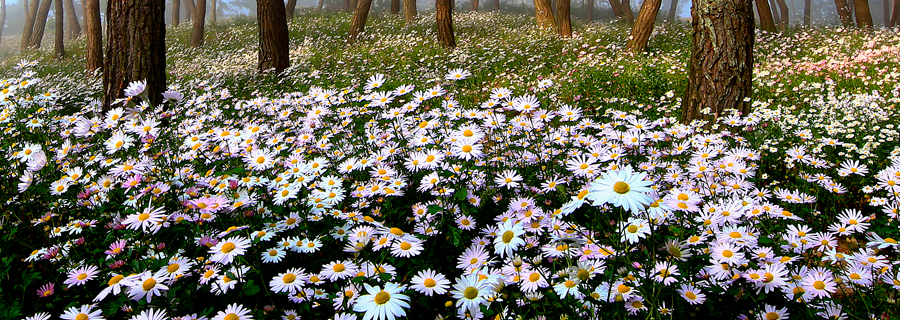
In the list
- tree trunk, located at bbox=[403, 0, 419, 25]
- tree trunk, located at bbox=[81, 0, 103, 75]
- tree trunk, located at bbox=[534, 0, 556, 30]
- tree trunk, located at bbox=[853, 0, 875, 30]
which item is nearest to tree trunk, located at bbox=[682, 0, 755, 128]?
tree trunk, located at bbox=[534, 0, 556, 30]

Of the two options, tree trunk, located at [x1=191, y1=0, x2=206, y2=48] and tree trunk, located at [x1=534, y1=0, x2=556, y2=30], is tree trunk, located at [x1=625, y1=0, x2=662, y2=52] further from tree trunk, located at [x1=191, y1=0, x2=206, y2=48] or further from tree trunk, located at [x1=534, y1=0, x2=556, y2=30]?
tree trunk, located at [x1=191, y1=0, x2=206, y2=48]

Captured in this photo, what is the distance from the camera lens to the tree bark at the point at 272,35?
7391 millimetres

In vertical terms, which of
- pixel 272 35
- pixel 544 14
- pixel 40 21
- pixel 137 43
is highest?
pixel 40 21

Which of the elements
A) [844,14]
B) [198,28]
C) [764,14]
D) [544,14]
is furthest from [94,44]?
[844,14]

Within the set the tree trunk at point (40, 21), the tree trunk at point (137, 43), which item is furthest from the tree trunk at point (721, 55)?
the tree trunk at point (40, 21)

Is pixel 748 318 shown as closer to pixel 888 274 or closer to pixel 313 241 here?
pixel 888 274

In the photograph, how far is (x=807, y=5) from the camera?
2352cm

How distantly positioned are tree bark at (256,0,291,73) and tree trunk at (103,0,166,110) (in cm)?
238

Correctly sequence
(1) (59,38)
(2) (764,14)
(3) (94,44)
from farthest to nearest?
(1) (59,38) → (2) (764,14) → (3) (94,44)

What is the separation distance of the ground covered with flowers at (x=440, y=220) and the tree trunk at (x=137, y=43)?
83 centimetres

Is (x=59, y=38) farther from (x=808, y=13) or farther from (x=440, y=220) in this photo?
(x=808, y=13)

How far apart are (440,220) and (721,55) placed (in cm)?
306

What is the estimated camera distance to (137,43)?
493 cm

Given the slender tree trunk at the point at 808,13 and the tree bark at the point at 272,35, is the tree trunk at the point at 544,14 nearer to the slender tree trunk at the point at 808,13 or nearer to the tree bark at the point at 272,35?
the tree bark at the point at 272,35
